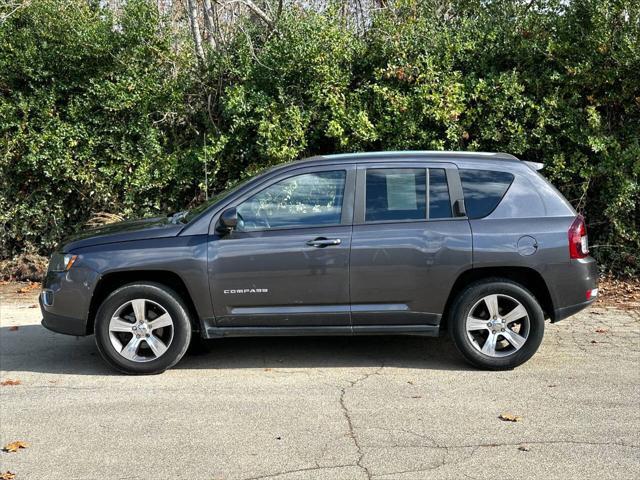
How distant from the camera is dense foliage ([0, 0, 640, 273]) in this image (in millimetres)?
9625

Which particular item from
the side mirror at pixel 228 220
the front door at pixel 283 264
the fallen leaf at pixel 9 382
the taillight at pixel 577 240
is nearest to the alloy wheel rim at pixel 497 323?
the taillight at pixel 577 240

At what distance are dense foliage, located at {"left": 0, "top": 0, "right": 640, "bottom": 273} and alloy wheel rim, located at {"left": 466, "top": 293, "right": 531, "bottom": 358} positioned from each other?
12.3 ft

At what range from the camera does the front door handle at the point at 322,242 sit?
633 centimetres

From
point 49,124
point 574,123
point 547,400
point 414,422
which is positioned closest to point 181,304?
point 414,422

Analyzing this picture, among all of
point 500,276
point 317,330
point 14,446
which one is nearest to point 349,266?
point 317,330

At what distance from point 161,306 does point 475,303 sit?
101 inches

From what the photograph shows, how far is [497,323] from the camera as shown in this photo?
21.1 ft

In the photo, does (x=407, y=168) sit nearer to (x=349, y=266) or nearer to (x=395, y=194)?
(x=395, y=194)

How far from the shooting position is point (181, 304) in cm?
642

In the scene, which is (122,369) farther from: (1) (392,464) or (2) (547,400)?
(2) (547,400)

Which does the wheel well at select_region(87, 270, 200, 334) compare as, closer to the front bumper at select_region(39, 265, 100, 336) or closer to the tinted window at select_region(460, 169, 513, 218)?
the front bumper at select_region(39, 265, 100, 336)

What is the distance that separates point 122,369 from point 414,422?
8.46 ft

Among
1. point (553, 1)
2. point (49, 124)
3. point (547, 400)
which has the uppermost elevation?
point (553, 1)

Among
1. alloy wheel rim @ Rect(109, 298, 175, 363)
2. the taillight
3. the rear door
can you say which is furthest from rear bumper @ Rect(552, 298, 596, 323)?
alloy wheel rim @ Rect(109, 298, 175, 363)
